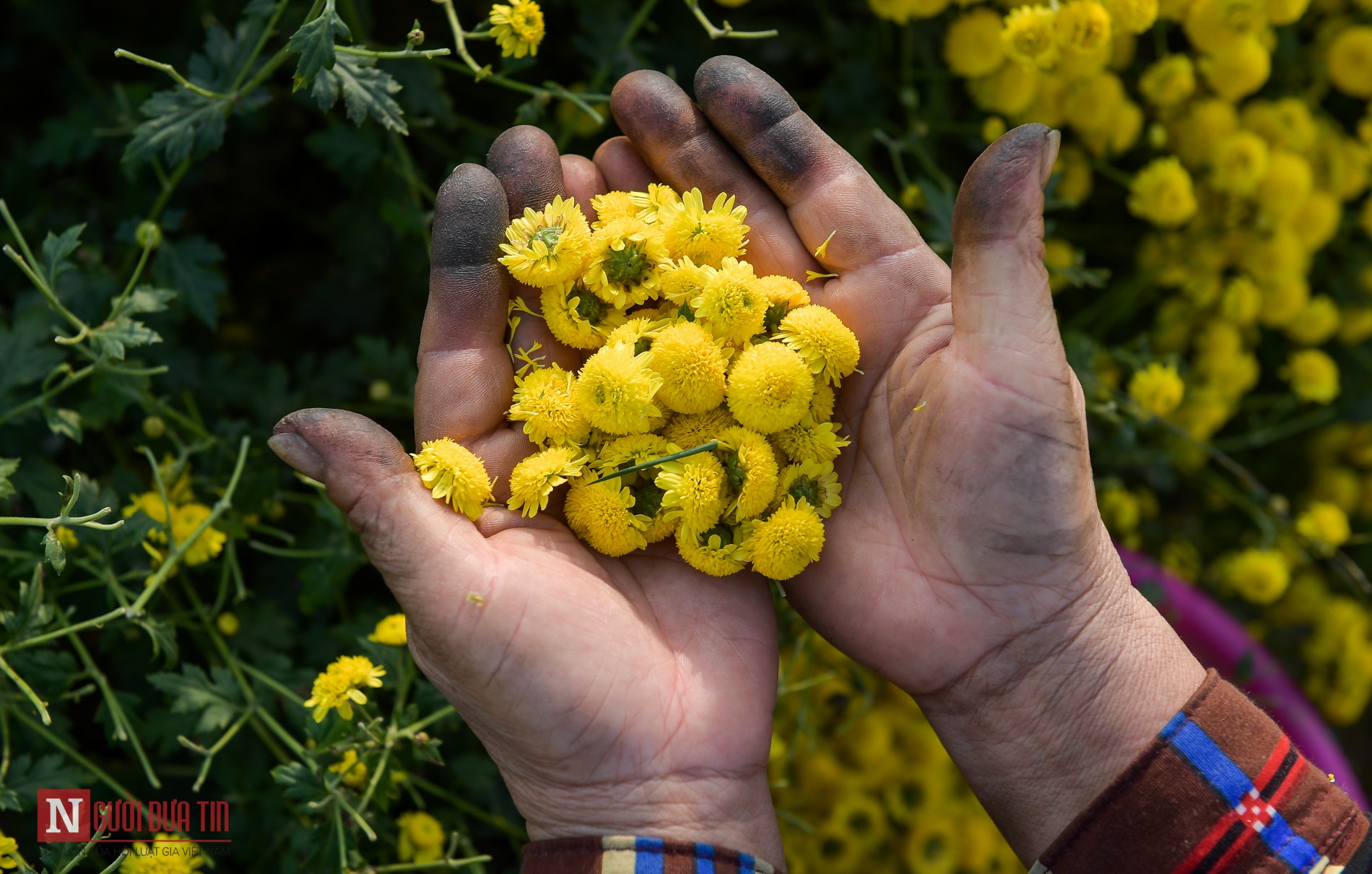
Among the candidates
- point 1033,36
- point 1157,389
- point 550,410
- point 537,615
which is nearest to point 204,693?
point 537,615

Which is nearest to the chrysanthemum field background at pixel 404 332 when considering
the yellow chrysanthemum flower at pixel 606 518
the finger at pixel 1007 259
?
the yellow chrysanthemum flower at pixel 606 518

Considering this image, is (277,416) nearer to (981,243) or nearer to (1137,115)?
(981,243)

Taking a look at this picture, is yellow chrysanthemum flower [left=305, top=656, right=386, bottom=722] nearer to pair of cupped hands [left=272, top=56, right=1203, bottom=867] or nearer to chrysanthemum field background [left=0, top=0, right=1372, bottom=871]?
chrysanthemum field background [left=0, top=0, right=1372, bottom=871]

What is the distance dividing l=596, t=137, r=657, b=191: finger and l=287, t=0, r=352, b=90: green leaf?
56 centimetres

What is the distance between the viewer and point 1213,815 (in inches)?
62.0

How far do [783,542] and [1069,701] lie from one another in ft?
Result: 1.86

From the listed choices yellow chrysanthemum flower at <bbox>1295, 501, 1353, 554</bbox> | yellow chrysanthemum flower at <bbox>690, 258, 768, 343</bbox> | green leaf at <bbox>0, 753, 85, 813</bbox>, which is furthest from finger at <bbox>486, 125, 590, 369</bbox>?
yellow chrysanthemum flower at <bbox>1295, 501, 1353, 554</bbox>

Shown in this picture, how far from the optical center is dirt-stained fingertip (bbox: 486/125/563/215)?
5.87 ft

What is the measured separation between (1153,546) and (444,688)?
2337mm

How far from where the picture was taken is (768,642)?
1.78 meters

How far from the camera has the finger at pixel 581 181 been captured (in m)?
1.91

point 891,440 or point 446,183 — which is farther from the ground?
point 446,183

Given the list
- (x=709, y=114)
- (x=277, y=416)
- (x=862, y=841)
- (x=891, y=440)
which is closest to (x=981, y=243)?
(x=891, y=440)

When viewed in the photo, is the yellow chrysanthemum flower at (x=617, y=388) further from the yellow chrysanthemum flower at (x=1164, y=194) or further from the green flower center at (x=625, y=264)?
the yellow chrysanthemum flower at (x=1164, y=194)
